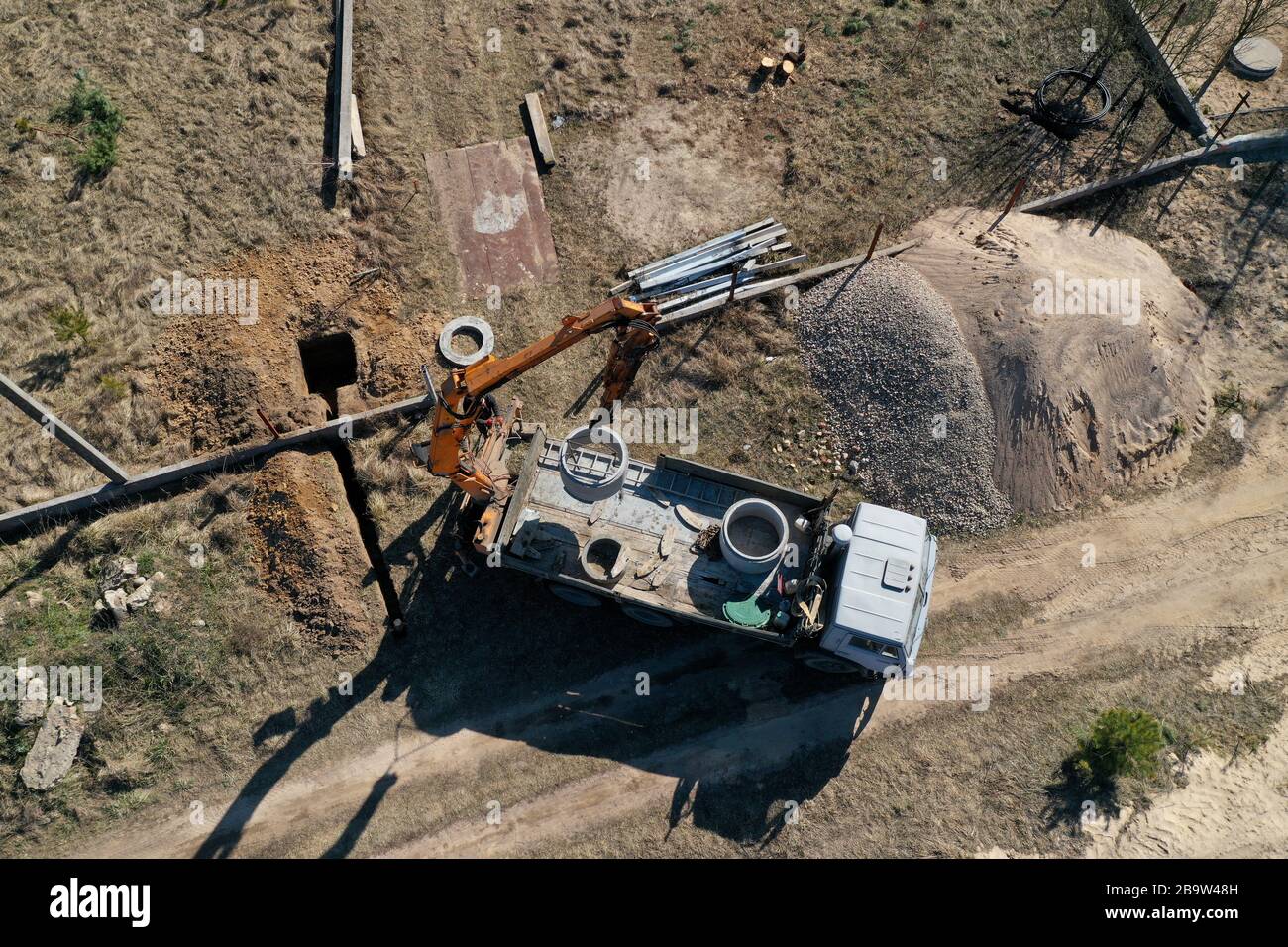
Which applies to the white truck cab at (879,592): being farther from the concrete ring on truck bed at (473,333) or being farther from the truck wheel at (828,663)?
the concrete ring on truck bed at (473,333)

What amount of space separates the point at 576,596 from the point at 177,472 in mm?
9797

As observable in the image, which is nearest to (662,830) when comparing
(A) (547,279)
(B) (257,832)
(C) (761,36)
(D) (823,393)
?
(B) (257,832)

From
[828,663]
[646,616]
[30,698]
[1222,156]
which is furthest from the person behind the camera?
[1222,156]

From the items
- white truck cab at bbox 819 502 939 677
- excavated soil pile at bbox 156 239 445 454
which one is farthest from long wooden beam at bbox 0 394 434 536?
white truck cab at bbox 819 502 939 677

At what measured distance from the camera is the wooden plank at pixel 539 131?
22.5m

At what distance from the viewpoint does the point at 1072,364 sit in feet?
62.5

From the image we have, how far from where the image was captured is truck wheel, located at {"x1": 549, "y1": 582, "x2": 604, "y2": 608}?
→ 56.8ft

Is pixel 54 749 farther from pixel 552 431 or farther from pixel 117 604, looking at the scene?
pixel 552 431

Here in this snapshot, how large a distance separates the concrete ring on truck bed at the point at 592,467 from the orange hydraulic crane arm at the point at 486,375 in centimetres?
174

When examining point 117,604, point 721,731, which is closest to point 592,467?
point 721,731

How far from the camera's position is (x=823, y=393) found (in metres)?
20.1

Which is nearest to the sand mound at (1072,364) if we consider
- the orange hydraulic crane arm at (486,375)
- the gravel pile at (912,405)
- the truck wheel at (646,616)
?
the gravel pile at (912,405)
